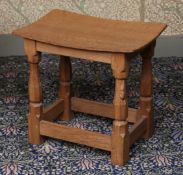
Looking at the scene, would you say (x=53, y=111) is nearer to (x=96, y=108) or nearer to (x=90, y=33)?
(x=96, y=108)

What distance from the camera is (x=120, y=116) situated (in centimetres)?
169

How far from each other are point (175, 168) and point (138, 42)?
1.49ft

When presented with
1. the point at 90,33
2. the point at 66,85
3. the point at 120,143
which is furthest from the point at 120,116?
the point at 66,85

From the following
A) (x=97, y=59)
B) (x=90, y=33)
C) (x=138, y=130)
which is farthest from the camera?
(x=138, y=130)

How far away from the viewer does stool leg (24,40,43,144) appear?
5.71 ft

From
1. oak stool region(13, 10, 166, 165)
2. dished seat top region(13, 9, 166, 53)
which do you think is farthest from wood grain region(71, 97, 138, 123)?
dished seat top region(13, 9, 166, 53)

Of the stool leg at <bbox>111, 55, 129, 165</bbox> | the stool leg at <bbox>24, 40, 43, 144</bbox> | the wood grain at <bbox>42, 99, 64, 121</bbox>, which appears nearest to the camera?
the stool leg at <bbox>111, 55, 129, 165</bbox>

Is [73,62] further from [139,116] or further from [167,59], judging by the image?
[139,116]

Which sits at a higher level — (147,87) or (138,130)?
(147,87)

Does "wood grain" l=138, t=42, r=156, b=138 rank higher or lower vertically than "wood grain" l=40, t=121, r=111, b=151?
higher

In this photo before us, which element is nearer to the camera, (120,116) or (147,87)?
(120,116)

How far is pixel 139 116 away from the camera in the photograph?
1927 millimetres

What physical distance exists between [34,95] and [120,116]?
0.33m

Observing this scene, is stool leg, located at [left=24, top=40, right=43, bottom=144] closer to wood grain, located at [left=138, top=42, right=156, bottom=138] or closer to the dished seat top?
the dished seat top
